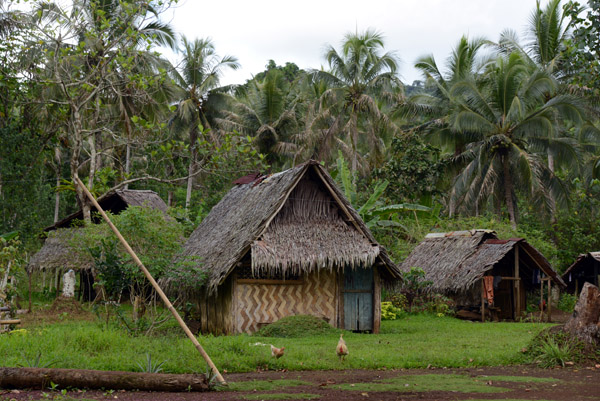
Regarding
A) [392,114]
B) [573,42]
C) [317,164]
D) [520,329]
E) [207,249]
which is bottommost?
[520,329]

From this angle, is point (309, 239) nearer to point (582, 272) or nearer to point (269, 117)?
point (582, 272)

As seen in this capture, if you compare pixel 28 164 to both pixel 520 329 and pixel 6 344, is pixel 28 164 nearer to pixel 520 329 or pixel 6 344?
pixel 6 344

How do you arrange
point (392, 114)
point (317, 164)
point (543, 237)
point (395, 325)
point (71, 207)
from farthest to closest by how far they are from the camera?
point (71, 207)
point (392, 114)
point (543, 237)
point (395, 325)
point (317, 164)

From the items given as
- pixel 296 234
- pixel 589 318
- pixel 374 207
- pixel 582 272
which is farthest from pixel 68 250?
pixel 582 272

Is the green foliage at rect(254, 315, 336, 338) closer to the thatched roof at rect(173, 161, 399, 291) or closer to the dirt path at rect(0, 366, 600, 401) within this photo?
the thatched roof at rect(173, 161, 399, 291)

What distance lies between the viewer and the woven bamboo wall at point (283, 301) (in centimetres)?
1354

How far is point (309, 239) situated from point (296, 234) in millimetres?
294

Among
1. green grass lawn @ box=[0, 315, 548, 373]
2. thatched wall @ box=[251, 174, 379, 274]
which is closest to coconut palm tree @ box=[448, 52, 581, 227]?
thatched wall @ box=[251, 174, 379, 274]

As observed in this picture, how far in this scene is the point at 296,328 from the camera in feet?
42.4

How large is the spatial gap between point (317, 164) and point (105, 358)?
278 inches

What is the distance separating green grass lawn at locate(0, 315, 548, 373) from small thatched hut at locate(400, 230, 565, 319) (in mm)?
6095

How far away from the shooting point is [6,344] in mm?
8633

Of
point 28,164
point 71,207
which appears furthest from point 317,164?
point 71,207

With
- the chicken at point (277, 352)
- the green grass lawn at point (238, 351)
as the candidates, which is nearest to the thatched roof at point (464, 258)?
the green grass lawn at point (238, 351)
